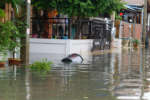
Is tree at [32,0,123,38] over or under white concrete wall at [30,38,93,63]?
over

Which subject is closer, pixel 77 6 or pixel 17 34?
pixel 17 34

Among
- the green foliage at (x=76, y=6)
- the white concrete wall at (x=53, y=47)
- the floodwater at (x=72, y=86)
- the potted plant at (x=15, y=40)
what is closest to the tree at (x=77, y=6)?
the green foliage at (x=76, y=6)

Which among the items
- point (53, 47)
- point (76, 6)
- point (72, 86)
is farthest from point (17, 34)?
point (76, 6)

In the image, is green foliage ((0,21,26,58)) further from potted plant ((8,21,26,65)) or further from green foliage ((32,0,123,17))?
green foliage ((32,0,123,17))

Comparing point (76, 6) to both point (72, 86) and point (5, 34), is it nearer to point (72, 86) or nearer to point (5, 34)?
point (5, 34)

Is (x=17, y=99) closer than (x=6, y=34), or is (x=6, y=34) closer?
(x=17, y=99)

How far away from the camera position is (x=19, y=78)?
11.9m

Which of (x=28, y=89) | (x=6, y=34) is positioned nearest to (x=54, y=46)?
(x=6, y=34)

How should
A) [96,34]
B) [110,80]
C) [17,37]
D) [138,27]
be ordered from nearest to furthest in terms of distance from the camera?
[110,80] < [17,37] < [96,34] < [138,27]

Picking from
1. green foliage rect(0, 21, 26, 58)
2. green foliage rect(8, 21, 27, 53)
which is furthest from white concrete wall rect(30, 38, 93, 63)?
green foliage rect(0, 21, 26, 58)

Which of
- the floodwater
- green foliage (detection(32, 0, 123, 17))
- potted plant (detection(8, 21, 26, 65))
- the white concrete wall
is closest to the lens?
the floodwater

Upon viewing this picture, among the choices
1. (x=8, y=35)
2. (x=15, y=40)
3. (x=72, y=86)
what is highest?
(x=8, y=35)

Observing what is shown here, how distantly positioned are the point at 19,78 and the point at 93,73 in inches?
120

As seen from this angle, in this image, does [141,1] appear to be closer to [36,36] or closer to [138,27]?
[138,27]
